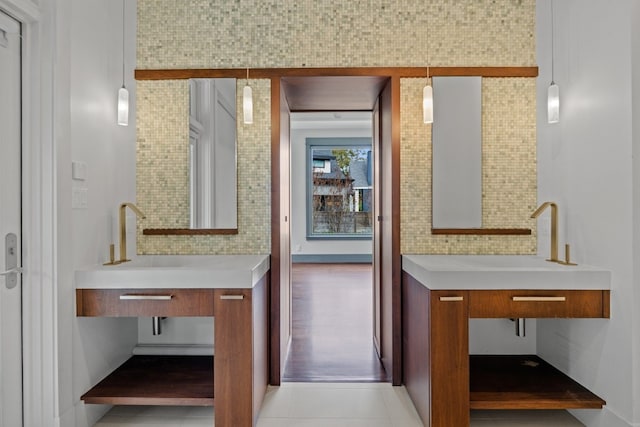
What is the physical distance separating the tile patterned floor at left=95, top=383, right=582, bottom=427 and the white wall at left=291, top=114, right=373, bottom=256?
5646mm

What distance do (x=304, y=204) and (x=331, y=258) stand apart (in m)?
1.24

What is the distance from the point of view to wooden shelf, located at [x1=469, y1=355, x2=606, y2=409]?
80.7 inches

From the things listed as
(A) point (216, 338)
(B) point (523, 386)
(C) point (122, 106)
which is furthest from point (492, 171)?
(C) point (122, 106)

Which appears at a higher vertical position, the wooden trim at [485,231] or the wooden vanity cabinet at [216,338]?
the wooden trim at [485,231]

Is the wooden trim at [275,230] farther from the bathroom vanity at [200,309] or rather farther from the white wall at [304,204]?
the white wall at [304,204]

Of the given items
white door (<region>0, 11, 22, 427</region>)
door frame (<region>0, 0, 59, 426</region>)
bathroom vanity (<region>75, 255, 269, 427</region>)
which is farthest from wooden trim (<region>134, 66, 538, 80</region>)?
bathroom vanity (<region>75, 255, 269, 427</region>)

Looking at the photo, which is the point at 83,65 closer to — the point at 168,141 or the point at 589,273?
the point at 168,141

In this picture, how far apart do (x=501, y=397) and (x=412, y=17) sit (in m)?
2.39

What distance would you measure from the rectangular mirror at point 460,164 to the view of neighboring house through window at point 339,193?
218 inches

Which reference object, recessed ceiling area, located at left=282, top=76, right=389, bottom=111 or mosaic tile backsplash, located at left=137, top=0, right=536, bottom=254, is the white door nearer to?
mosaic tile backsplash, located at left=137, top=0, right=536, bottom=254

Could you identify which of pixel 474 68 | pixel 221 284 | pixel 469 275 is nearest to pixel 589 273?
pixel 469 275

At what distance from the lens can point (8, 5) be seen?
5.84ft

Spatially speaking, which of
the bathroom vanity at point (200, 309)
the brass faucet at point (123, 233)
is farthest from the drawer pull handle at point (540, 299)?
the brass faucet at point (123, 233)

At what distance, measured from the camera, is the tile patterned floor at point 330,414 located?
88.1 inches
